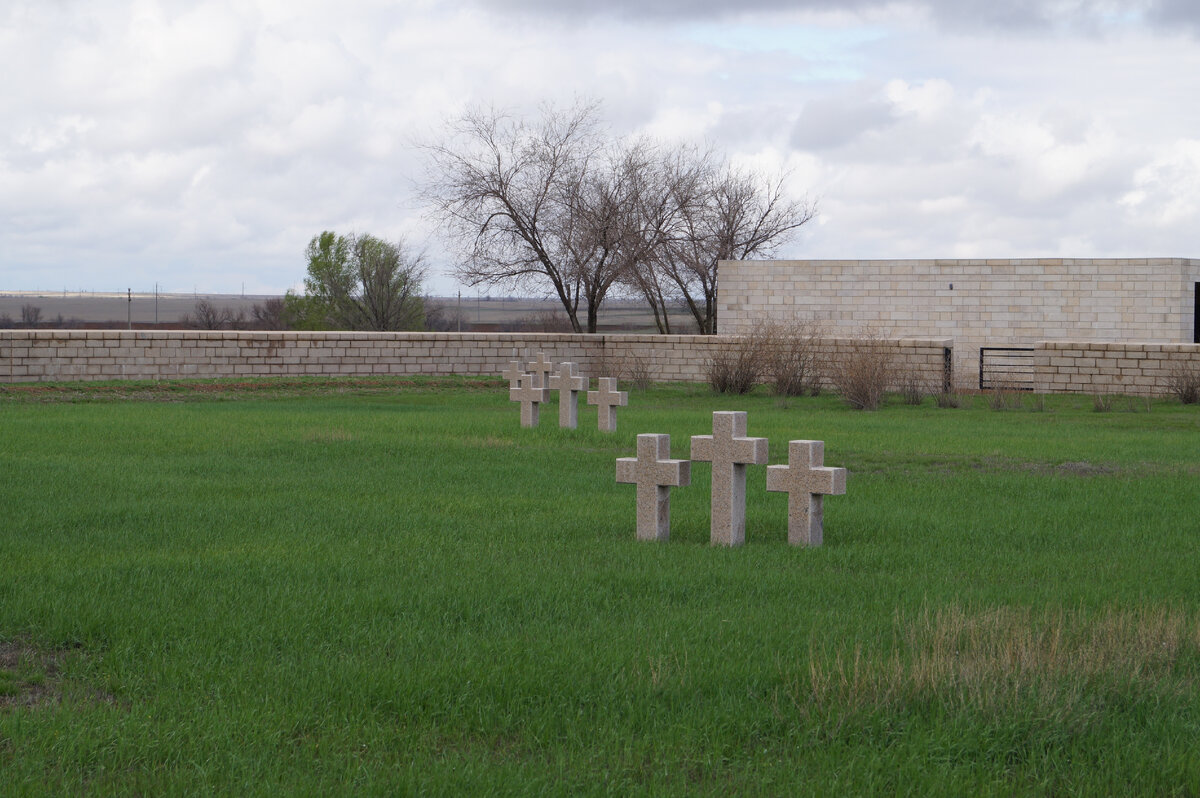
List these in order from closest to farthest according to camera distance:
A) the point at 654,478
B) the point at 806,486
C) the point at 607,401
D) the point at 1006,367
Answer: the point at 806,486
the point at 654,478
the point at 607,401
the point at 1006,367

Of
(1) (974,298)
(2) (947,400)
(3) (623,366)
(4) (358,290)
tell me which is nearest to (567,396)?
(2) (947,400)

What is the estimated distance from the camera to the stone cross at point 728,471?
8.29 metres

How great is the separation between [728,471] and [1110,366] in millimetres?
21860

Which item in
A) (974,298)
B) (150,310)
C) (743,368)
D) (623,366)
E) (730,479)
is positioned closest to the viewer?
(730,479)

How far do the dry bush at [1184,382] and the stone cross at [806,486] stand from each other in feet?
64.3

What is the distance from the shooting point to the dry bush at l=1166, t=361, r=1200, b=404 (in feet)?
82.8

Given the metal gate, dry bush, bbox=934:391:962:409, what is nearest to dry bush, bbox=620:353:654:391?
dry bush, bbox=934:391:962:409

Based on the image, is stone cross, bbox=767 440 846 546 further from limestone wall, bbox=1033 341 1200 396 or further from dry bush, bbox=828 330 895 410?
limestone wall, bbox=1033 341 1200 396

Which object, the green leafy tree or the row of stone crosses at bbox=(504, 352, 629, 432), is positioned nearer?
the row of stone crosses at bbox=(504, 352, 629, 432)

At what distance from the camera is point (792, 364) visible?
89.4 feet

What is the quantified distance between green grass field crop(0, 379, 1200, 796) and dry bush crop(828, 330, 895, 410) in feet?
39.0

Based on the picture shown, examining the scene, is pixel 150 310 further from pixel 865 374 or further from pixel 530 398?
pixel 530 398

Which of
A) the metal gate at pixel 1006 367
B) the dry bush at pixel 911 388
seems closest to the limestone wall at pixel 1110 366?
the metal gate at pixel 1006 367

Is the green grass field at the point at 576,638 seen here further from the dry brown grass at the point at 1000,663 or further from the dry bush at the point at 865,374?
the dry bush at the point at 865,374
